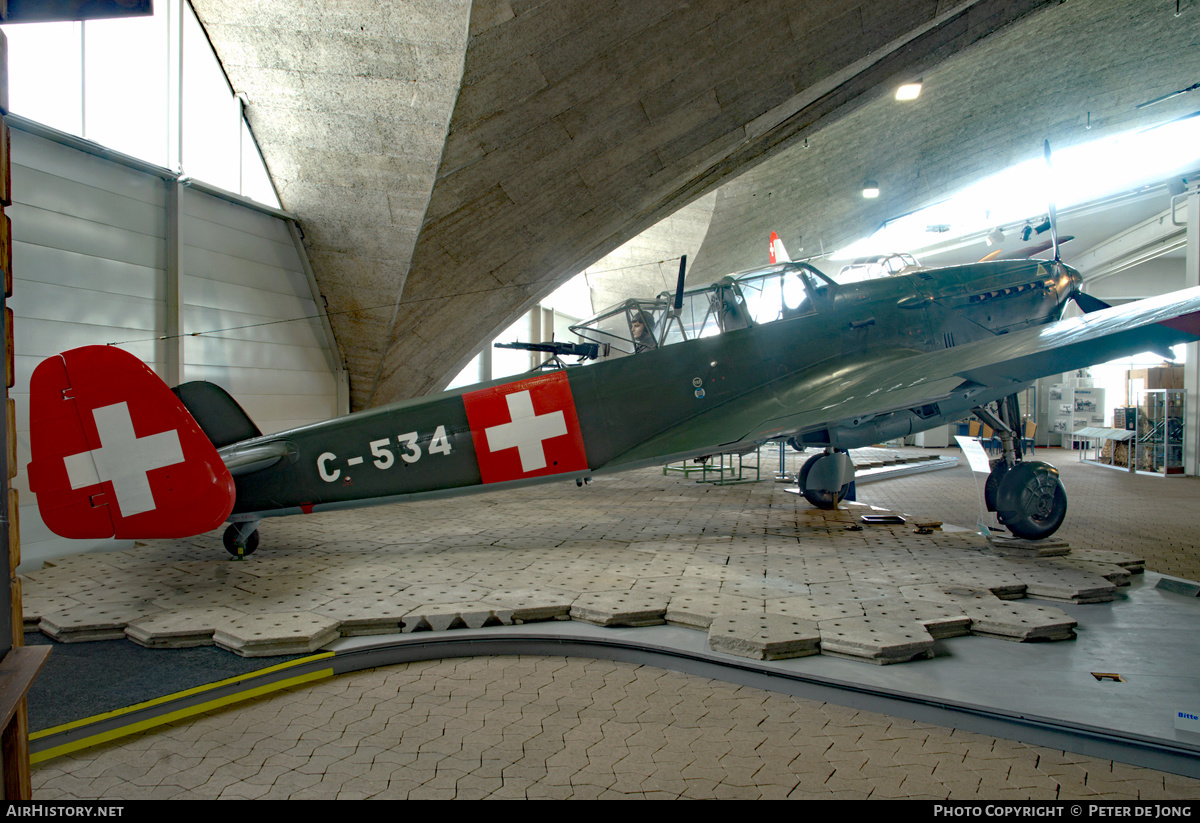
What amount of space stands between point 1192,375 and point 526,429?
15.4 metres

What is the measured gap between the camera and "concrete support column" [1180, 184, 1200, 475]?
Result: 13.1 meters

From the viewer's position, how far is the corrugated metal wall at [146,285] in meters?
6.09

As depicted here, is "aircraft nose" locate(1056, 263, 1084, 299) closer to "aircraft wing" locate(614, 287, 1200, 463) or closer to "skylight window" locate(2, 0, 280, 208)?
"aircraft wing" locate(614, 287, 1200, 463)

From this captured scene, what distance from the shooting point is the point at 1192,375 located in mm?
13336

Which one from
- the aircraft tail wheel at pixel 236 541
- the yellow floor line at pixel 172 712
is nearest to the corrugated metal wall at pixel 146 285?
the aircraft tail wheel at pixel 236 541

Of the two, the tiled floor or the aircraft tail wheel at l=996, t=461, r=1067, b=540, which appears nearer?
the tiled floor

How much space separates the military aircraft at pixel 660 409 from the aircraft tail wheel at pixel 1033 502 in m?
0.02

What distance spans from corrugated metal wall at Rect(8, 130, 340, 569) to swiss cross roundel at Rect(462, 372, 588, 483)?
14.1 feet

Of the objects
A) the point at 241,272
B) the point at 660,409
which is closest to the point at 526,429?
the point at 660,409

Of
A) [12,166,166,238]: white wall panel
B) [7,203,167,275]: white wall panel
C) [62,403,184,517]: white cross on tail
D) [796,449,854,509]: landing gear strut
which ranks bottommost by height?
[796,449,854,509]: landing gear strut

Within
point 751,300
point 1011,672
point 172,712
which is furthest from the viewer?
point 751,300

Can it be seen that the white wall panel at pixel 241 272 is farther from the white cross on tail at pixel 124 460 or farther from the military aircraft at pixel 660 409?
the white cross on tail at pixel 124 460

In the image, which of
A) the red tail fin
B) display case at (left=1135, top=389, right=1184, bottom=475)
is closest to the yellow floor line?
the red tail fin

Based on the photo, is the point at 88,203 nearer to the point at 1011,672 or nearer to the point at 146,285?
the point at 146,285
